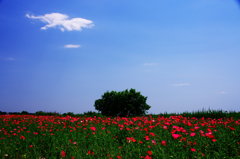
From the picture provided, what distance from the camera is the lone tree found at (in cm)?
2148

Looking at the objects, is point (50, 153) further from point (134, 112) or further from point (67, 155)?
point (134, 112)

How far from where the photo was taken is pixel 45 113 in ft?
61.3

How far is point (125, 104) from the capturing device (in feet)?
70.5

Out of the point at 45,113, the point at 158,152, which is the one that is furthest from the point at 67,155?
the point at 45,113

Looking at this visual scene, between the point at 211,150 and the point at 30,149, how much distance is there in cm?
431

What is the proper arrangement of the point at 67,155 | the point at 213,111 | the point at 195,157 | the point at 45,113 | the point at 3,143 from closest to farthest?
the point at 195,157 → the point at 67,155 → the point at 3,143 → the point at 213,111 → the point at 45,113

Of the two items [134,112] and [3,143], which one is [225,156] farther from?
[134,112]

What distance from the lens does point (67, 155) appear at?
5.30 metres

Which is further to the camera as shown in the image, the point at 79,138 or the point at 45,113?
the point at 45,113

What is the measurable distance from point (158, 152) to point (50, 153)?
2.42 metres

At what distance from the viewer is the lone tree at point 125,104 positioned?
70.5ft

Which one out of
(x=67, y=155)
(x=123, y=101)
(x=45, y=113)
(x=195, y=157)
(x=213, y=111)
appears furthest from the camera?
(x=123, y=101)

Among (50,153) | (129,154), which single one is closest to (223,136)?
(129,154)

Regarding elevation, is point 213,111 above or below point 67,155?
above
